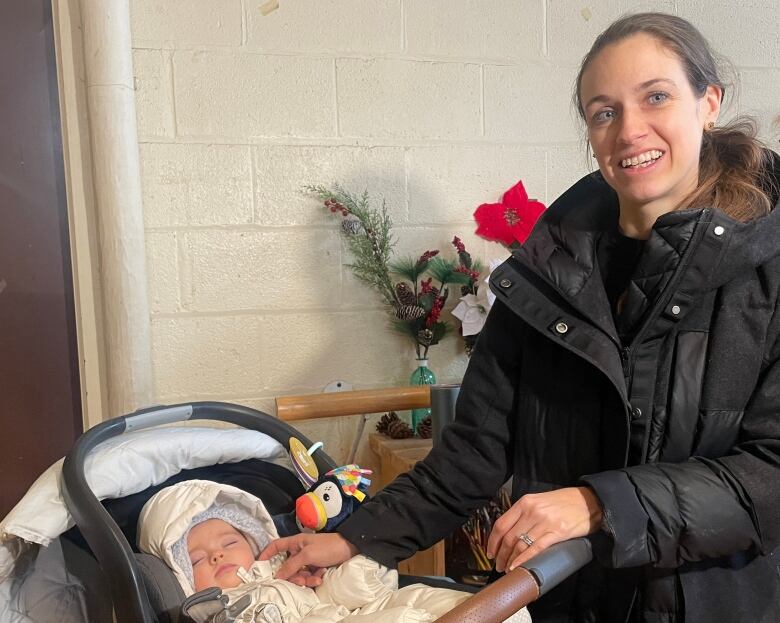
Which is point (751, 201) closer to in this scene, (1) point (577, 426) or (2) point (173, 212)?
(1) point (577, 426)

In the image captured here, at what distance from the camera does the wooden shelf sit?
1.94m

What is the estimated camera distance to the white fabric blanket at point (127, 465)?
1.23m

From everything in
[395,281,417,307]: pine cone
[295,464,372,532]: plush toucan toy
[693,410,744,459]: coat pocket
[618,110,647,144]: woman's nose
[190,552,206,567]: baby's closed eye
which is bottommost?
[190,552,206,567]: baby's closed eye

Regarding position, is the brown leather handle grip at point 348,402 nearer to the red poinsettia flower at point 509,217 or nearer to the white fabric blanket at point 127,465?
the white fabric blanket at point 127,465

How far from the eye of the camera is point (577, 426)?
1213 mm

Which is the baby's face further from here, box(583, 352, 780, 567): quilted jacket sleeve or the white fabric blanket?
box(583, 352, 780, 567): quilted jacket sleeve

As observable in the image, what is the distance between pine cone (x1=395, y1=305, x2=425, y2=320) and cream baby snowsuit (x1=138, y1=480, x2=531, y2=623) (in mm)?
932

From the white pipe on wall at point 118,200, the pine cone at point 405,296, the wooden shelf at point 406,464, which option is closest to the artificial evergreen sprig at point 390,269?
the pine cone at point 405,296

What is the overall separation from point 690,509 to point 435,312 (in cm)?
129

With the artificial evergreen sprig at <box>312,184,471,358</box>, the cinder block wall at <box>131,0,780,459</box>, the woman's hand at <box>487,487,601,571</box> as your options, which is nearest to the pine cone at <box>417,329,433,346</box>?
the artificial evergreen sprig at <box>312,184,471,358</box>

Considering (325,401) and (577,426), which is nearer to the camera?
(577,426)

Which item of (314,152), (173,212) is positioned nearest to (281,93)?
(314,152)

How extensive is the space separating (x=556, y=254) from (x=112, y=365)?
1359 millimetres

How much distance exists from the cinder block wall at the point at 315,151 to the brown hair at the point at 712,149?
1082 mm
